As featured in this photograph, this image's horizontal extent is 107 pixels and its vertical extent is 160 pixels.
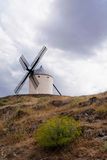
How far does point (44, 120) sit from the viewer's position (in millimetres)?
28609

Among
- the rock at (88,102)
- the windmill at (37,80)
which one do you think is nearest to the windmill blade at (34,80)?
the windmill at (37,80)

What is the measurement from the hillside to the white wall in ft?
88.2

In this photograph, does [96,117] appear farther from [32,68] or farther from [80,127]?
[32,68]

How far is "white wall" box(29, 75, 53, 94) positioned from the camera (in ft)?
211

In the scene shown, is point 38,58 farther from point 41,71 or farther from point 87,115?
point 87,115

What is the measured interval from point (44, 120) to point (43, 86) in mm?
36327

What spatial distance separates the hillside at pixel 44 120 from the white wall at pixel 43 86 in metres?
26.9

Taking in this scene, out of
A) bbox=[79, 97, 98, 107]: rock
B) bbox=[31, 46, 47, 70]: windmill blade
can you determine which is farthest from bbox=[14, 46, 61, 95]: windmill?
bbox=[79, 97, 98, 107]: rock

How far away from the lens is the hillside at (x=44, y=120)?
69.7 ft

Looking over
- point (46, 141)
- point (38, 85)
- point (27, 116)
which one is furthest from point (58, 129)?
point (38, 85)

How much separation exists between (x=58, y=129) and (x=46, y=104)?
46.2 feet

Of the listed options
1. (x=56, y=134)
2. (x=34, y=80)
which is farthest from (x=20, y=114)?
(x=34, y=80)

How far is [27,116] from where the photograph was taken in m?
32.0

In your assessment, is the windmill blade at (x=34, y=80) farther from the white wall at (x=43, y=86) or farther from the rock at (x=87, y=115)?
the rock at (x=87, y=115)
